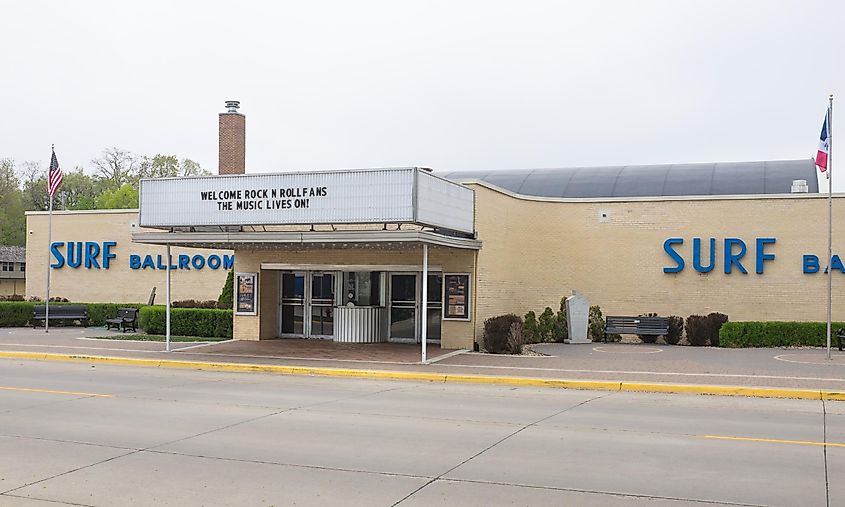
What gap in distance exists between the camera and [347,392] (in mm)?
15828

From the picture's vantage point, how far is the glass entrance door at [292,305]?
26.6 m

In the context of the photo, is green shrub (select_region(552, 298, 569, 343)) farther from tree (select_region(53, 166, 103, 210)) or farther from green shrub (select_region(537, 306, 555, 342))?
tree (select_region(53, 166, 103, 210))

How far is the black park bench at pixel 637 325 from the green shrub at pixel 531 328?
243 centimetres

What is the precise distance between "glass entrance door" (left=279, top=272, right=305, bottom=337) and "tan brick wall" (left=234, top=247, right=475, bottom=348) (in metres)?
0.26

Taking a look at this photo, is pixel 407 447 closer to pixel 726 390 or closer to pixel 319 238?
pixel 726 390

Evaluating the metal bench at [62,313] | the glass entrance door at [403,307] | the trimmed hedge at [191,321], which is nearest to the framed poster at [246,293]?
the trimmed hedge at [191,321]

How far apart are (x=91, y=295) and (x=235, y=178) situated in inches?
679

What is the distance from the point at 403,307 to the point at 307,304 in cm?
330

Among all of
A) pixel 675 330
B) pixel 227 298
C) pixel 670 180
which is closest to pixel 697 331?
pixel 675 330

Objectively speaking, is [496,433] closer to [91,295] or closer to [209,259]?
[209,259]

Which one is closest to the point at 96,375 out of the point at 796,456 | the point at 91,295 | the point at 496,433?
the point at 496,433

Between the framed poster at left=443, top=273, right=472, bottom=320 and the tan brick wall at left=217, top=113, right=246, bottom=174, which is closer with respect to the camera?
the framed poster at left=443, top=273, right=472, bottom=320

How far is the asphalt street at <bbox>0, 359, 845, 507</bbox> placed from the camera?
805cm

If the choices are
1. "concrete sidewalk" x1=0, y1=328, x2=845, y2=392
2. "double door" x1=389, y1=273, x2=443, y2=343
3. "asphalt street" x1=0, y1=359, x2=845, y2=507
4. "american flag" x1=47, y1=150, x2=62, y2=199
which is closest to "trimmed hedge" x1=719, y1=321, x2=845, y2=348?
"concrete sidewalk" x1=0, y1=328, x2=845, y2=392
